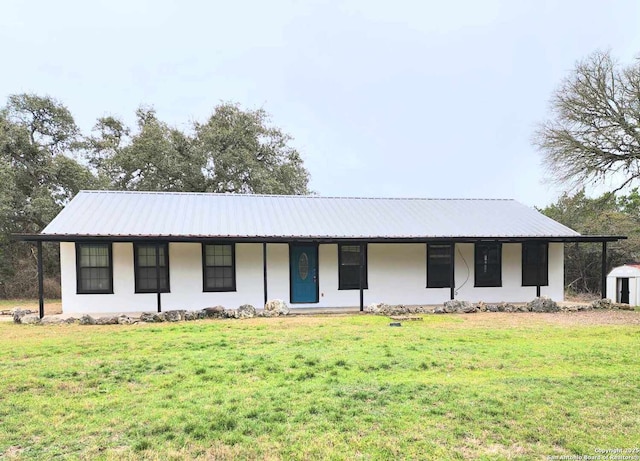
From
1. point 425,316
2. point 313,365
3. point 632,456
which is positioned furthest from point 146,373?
point 425,316

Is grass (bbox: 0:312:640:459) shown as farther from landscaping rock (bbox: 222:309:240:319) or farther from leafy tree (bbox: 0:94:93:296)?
leafy tree (bbox: 0:94:93:296)

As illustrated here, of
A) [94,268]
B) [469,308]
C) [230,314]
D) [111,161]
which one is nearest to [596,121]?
[469,308]

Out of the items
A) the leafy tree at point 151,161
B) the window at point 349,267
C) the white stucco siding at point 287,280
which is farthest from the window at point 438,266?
the leafy tree at point 151,161

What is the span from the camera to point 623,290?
17188 mm

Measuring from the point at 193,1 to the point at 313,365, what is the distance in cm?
1693

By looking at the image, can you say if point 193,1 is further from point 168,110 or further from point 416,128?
point 416,128

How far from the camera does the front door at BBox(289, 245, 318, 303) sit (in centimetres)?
1250

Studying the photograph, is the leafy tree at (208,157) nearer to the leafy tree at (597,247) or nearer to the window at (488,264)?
the window at (488,264)

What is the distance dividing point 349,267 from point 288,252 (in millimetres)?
2023

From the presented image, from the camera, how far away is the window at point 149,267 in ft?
38.0

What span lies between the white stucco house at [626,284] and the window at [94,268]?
1964 centimetres

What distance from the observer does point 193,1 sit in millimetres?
16891

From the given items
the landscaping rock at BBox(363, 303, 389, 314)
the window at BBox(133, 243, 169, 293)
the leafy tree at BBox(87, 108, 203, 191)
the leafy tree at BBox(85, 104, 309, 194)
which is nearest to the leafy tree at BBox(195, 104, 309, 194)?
the leafy tree at BBox(85, 104, 309, 194)

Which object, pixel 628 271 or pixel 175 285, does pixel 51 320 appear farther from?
pixel 628 271
